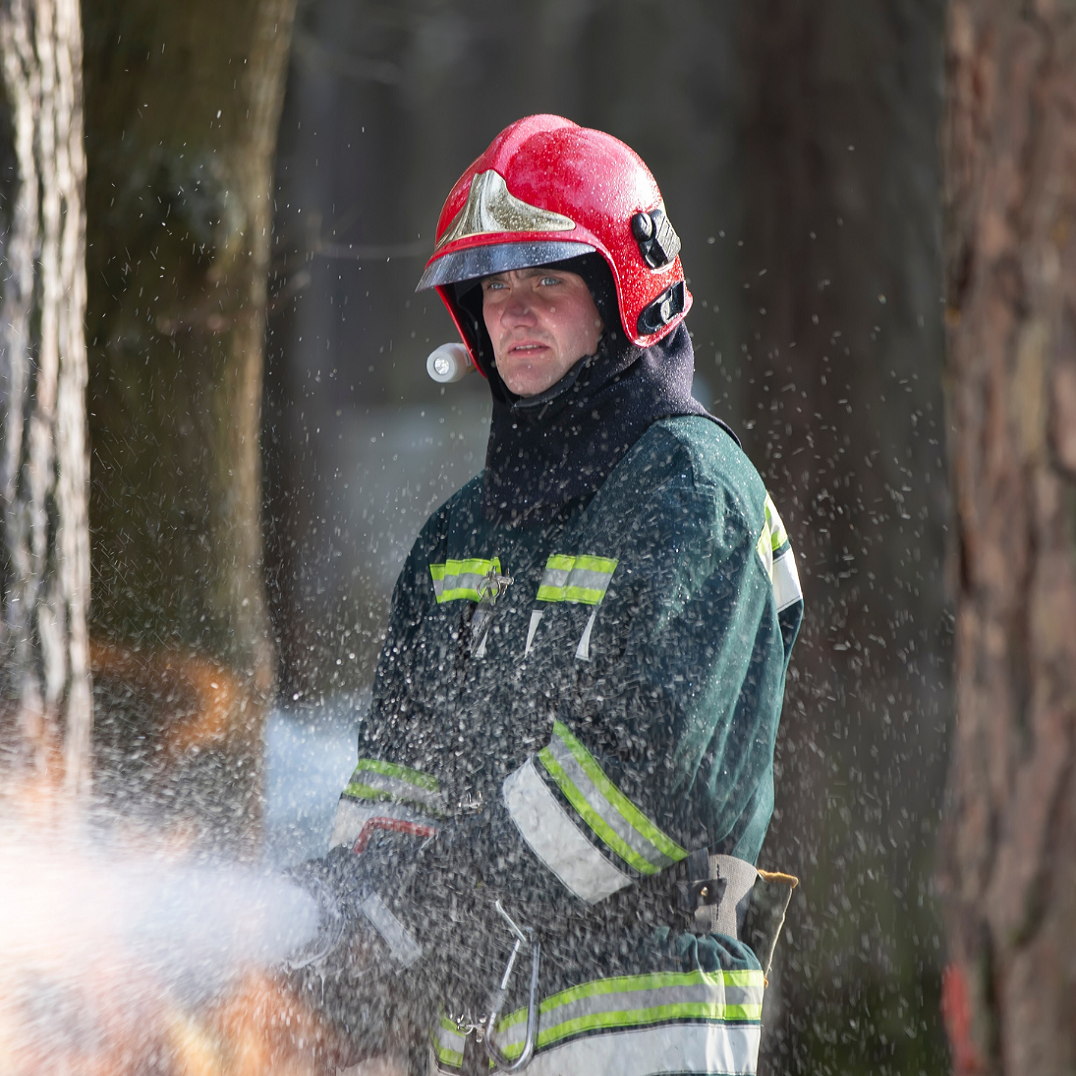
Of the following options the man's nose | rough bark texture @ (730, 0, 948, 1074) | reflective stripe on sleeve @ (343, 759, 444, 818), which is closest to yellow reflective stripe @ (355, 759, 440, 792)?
reflective stripe on sleeve @ (343, 759, 444, 818)

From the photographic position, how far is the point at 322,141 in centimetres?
611

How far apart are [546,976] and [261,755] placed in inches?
93.2

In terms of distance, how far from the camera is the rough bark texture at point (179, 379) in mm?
3729

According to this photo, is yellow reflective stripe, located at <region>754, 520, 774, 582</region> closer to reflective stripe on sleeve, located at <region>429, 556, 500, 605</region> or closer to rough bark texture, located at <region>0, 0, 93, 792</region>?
reflective stripe on sleeve, located at <region>429, 556, 500, 605</region>

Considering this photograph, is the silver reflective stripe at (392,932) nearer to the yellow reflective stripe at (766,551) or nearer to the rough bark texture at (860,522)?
the yellow reflective stripe at (766,551)

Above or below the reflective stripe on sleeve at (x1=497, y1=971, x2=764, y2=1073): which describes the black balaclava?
above

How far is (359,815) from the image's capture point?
7.87 feet

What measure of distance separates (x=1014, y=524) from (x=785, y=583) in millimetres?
1289

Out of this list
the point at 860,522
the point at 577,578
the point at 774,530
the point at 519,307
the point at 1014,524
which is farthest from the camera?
the point at 860,522

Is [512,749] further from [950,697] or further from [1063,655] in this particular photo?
[950,697]

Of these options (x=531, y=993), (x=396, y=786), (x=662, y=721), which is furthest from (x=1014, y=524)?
(x=396, y=786)

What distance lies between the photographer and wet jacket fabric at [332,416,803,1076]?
6.22ft

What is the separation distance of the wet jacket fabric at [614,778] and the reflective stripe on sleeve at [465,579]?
0.22 feet

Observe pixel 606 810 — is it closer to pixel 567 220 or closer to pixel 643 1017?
pixel 643 1017
